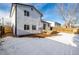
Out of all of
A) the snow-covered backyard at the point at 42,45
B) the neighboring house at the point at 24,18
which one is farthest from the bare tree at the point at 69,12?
the neighboring house at the point at 24,18

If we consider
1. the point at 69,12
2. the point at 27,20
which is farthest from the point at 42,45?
the point at 69,12

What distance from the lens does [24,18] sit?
2.36 m

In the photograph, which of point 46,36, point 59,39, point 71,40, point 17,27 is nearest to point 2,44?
point 17,27

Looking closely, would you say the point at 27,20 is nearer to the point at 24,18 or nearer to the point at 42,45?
the point at 24,18

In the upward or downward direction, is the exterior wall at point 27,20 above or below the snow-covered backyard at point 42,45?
above

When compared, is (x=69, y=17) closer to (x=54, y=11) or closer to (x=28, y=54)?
(x=54, y=11)

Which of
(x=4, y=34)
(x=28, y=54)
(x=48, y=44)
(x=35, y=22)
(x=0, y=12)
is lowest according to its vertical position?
(x=28, y=54)

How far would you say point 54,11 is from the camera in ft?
7.77

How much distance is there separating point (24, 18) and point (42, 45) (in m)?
0.55

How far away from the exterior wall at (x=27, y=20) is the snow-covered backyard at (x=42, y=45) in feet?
0.45

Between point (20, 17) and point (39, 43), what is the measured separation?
0.54 meters

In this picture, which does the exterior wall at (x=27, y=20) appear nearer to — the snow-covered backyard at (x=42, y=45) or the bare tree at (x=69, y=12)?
the snow-covered backyard at (x=42, y=45)

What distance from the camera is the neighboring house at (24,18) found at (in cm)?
235

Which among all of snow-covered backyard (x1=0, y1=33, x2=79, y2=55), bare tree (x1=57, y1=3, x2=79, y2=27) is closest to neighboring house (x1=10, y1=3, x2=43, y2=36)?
snow-covered backyard (x1=0, y1=33, x2=79, y2=55)
